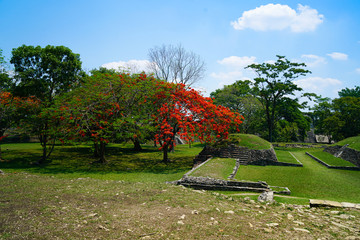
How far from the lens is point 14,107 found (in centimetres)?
1752

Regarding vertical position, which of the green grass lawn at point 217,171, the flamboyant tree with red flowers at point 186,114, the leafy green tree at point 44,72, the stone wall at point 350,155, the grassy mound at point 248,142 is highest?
the leafy green tree at point 44,72

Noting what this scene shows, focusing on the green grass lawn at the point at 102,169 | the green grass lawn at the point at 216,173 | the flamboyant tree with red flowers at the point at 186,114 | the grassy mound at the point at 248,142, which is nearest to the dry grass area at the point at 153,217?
the green grass lawn at the point at 216,173

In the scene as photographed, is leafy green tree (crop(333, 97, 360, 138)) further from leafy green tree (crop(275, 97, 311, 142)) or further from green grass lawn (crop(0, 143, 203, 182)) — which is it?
green grass lawn (crop(0, 143, 203, 182))

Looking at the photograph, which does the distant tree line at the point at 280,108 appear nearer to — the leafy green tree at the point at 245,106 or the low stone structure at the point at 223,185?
the leafy green tree at the point at 245,106

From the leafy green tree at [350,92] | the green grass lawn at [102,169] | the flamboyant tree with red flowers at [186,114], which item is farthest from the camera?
the leafy green tree at [350,92]

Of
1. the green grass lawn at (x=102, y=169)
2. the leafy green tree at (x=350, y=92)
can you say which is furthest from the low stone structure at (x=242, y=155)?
the leafy green tree at (x=350, y=92)

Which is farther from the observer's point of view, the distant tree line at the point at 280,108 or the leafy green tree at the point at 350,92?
the leafy green tree at the point at 350,92

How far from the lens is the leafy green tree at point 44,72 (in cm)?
1844

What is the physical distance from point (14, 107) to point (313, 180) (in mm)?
21592

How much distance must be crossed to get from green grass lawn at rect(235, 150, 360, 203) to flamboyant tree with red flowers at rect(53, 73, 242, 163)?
489 cm

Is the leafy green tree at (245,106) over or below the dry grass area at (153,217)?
over

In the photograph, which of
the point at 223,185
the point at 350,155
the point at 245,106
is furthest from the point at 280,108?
the point at 223,185

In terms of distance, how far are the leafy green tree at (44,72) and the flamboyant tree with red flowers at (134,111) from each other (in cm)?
266

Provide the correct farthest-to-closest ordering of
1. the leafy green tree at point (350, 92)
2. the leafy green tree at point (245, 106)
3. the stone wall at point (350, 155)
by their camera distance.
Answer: the leafy green tree at point (350, 92)
the leafy green tree at point (245, 106)
the stone wall at point (350, 155)
